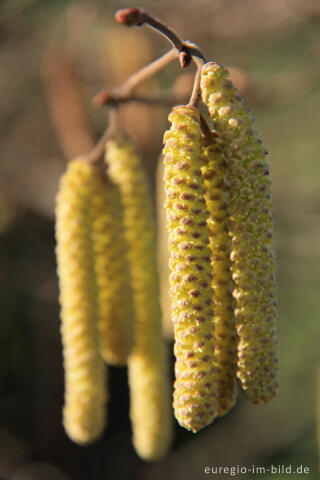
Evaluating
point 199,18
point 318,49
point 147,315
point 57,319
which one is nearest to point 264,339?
point 147,315

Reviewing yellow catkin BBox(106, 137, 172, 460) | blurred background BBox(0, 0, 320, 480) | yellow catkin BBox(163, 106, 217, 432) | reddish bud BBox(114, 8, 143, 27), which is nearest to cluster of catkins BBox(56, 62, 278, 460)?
yellow catkin BBox(163, 106, 217, 432)

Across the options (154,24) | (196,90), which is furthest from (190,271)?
(154,24)

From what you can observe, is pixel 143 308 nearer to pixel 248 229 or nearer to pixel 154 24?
pixel 248 229

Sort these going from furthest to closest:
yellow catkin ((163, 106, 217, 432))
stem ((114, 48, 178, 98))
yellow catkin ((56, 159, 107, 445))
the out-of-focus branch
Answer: the out-of-focus branch → yellow catkin ((56, 159, 107, 445)) → stem ((114, 48, 178, 98)) → yellow catkin ((163, 106, 217, 432))

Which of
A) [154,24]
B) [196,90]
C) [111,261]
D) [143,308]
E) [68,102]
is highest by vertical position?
[68,102]

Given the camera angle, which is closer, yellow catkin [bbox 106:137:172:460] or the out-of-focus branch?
yellow catkin [bbox 106:137:172:460]

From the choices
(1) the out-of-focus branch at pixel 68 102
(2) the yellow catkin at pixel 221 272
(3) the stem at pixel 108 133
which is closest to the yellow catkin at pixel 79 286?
(3) the stem at pixel 108 133

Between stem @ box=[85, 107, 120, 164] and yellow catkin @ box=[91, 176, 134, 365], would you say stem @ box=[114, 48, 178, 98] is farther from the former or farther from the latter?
yellow catkin @ box=[91, 176, 134, 365]
